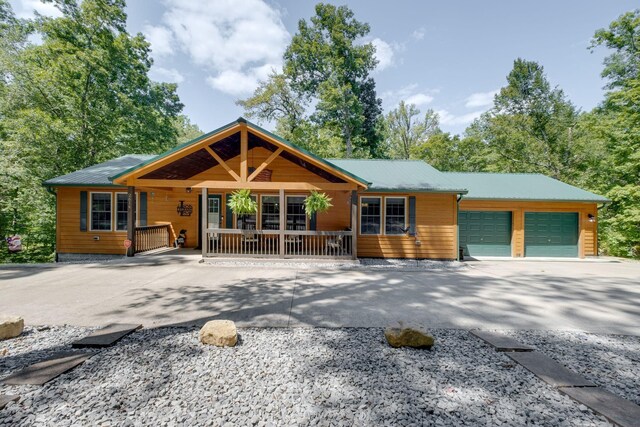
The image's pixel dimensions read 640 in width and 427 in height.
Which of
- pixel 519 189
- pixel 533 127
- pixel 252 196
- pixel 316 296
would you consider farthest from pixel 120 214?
pixel 533 127

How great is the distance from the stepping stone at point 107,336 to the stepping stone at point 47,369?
0.20 meters

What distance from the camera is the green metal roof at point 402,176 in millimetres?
9742

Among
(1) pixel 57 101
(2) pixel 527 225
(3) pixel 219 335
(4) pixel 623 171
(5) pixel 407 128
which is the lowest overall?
(3) pixel 219 335

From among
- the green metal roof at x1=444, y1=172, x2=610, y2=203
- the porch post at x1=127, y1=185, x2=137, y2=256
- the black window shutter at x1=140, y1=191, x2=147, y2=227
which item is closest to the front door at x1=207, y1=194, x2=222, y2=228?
the black window shutter at x1=140, y1=191, x2=147, y2=227

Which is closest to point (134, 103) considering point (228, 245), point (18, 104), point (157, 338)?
point (18, 104)

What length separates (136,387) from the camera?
2.44 meters

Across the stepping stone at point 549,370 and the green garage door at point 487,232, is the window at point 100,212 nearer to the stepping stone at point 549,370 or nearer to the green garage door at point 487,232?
the stepping stone at point 549,370

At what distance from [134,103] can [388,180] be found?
17.7m

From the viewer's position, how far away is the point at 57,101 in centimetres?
1511

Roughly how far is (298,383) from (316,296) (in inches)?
114

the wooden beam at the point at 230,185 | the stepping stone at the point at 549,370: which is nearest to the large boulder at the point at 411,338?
the stepping stone at the point at 549,370

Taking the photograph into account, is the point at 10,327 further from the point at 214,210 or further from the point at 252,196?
the point at 214,210

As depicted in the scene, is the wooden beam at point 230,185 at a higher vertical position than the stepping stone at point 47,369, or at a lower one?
higher

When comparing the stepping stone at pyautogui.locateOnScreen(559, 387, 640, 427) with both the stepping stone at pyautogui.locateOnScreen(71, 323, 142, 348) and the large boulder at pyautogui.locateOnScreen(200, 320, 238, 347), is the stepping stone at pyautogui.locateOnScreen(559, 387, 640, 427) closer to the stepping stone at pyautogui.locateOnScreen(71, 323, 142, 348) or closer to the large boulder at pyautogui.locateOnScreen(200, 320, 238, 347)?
the large boulder at pyautogui.locateOnScreen(200, 320, 238, 347)
